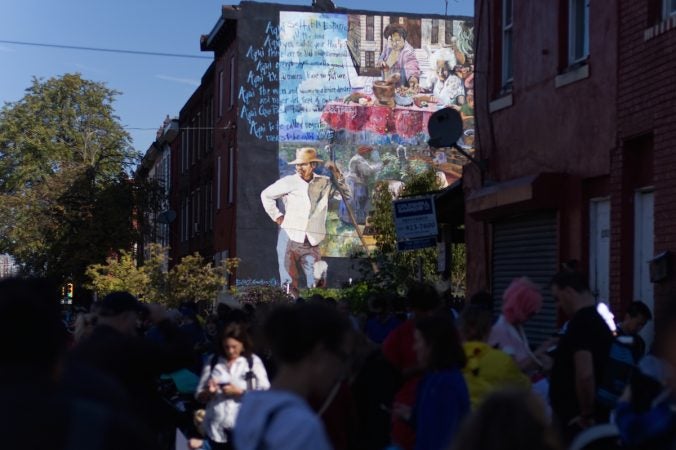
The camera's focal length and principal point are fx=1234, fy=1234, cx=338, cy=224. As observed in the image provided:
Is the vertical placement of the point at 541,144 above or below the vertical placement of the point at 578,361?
above

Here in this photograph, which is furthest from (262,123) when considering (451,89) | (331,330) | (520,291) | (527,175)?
(331,330)

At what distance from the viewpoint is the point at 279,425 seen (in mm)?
4035

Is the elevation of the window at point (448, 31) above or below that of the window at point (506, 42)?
above

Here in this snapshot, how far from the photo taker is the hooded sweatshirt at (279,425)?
13.1 ft

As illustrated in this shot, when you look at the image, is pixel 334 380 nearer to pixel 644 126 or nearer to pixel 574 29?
pixel 644 126

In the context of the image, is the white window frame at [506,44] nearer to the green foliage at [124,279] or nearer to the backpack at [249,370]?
the backpack at [249,370]

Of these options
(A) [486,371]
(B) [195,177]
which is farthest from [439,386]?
(B) [195,177]

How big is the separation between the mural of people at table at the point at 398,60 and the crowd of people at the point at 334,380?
1262 inches

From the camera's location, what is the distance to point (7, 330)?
3379mm

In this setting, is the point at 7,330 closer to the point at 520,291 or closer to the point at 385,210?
the point at 520,291

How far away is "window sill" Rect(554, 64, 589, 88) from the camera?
571 inches

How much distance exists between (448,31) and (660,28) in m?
32.1

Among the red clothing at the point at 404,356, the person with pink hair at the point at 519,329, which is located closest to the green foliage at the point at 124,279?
the red clothing at the point at 404,356

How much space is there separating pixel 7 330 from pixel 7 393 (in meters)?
0.23
